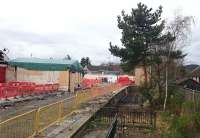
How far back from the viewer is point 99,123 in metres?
22.4

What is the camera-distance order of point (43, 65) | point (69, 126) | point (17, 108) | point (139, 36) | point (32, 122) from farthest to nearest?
point (43, 65) → point (139, 36) → point (17, 108) → point (69, 126) → point (32, 122)

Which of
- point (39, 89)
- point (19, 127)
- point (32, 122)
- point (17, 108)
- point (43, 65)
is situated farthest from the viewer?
point (43, 65)

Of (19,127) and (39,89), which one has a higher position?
(39,89)

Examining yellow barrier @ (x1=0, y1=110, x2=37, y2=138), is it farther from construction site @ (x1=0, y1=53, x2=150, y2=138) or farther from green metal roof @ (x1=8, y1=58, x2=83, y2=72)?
green metal roof @ (x1=8, y1=58, x2=83, y2=72)

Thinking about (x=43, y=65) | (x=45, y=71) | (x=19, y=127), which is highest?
(x=43, y=65)

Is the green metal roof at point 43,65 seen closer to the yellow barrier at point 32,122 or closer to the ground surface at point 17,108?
the ground surface at point 17,108

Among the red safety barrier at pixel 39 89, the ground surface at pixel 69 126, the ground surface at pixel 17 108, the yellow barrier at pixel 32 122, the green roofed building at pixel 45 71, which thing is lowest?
the ground surface at pixel 69 126

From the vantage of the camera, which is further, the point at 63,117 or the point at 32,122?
the point at 63,117

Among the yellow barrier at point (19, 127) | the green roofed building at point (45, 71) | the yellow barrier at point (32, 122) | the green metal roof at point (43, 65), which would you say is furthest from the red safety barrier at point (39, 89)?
the yellow barrier at point (19, 127)

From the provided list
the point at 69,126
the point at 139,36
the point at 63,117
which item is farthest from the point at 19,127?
the point at 139,36

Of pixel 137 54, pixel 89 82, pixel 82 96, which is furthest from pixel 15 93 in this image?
pixel 89 82

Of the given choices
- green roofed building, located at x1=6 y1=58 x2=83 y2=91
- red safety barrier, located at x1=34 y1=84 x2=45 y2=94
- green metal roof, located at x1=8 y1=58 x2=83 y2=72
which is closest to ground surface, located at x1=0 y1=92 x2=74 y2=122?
red safety barrier, located at x1=34 y1=84 x2=45 y2=94

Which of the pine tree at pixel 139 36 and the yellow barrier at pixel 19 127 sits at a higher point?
the pine tree at pixel 139 36

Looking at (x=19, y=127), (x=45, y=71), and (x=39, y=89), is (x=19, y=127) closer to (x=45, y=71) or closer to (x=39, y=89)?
(x=39, y=89)
